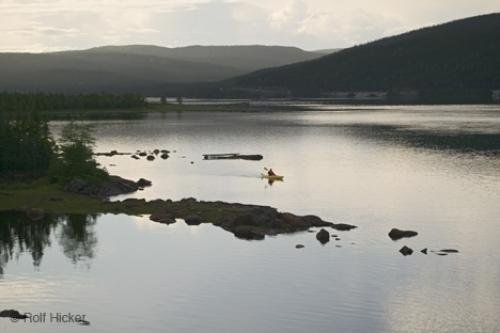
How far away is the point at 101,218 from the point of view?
277 feet

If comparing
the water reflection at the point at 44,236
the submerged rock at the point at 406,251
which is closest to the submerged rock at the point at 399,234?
the submerged rock at the point at 406,251

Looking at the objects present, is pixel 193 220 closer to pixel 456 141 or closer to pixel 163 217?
pixel 163 217

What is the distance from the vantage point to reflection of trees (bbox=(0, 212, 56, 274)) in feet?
233

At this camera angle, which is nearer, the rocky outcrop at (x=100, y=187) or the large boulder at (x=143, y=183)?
the rocky outcrop at (x=100, y=187)

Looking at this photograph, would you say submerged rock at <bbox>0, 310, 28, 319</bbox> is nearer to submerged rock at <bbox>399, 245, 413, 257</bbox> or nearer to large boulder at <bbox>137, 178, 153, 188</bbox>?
submerged rock at <bbox>399, 245, 413, 257</bbox>

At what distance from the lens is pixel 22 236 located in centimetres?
7731

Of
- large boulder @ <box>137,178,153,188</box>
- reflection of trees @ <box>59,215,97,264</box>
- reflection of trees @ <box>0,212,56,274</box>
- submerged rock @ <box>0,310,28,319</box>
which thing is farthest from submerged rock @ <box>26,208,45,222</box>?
submerged rock @ <box>0,310,28,319</box>

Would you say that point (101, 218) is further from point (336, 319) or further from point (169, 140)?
point (169, 140)

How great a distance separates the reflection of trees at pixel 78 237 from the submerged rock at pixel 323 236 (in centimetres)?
2058

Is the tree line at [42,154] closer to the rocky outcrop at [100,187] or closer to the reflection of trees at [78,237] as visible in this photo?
the rocky outcrop at [100,187]

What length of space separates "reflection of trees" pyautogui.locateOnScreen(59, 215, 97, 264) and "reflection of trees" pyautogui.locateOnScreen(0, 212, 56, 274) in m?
1.50

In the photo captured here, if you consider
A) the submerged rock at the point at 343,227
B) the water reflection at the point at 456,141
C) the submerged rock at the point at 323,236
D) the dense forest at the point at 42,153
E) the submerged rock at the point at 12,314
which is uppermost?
the dense forest at the point at 42,153

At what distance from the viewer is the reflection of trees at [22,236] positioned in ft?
233

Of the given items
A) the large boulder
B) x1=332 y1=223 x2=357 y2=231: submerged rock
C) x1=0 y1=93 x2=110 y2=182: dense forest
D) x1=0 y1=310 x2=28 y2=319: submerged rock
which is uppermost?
x1=0 y1=93 x2=110 y2=182: dense forest
